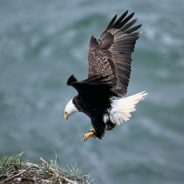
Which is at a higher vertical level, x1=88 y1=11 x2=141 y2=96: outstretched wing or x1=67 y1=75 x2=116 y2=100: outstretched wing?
x1=88 y1=11 x2=141 y2=96: outstretched wing

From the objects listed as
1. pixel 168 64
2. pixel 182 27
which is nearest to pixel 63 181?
pixel 168 64

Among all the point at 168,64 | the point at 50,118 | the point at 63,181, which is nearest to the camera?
the point at 63,181

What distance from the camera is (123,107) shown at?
845 centimetres

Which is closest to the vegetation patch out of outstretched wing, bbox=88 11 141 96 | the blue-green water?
outstretched wing, bbox=88 11 141 96

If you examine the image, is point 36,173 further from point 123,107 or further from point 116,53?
point 116,53

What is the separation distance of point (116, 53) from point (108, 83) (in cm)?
106

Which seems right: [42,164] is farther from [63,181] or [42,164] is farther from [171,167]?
[171,167]

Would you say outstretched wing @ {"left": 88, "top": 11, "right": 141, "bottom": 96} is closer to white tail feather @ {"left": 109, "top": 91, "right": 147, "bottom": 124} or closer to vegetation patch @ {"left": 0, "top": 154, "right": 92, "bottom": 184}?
white tail feather @ {"left": 109, "top": 91, "right": 147, "bottom": 124}

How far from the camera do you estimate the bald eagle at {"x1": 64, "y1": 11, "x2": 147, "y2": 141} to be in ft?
27.5

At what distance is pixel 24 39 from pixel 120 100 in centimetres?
1452

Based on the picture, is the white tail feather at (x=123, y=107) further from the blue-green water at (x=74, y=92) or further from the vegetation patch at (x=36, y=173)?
the blue-green water at (x=74, y=92)

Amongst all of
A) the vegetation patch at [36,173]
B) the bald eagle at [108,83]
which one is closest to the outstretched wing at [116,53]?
the bald eagle at [108,83]

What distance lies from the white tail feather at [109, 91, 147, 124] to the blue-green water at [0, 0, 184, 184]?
8.29 meters

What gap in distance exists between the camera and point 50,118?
20312mm
